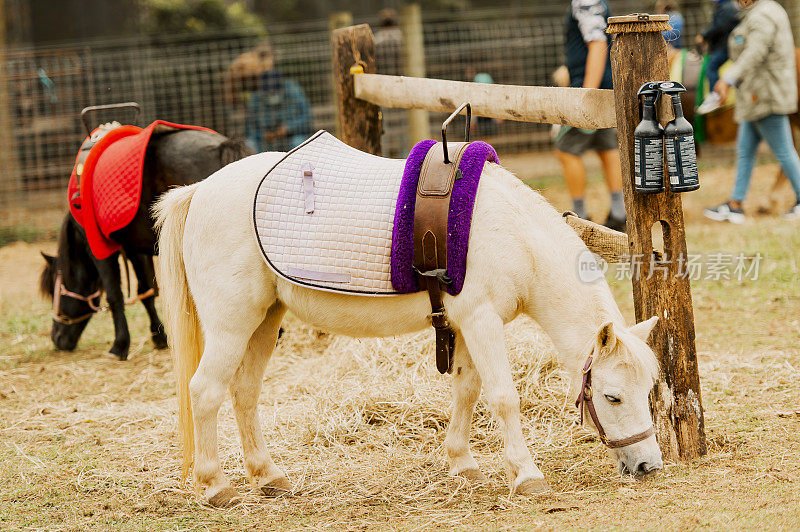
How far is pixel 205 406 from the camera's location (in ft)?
11.5

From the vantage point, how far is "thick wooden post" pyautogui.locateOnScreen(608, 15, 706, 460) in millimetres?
3445

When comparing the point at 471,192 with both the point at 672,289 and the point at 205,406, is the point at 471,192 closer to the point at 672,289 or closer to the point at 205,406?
the point at 672,289

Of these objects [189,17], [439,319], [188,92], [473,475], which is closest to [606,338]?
[439,319]

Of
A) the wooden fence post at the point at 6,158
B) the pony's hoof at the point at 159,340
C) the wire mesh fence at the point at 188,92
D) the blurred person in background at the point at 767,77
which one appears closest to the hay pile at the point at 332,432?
the pony's hoof at the point at 159,340

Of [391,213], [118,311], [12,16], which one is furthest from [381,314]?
[12,16]

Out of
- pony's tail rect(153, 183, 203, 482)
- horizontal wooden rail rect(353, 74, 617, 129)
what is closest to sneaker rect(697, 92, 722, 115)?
horizontal wooden rail rect(353, 74, 617, 129)

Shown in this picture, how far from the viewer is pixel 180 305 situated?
3.73m

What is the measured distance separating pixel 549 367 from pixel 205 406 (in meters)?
1.85

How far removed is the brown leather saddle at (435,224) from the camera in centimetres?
332

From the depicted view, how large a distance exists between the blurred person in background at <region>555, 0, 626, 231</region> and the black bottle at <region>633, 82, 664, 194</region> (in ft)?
11.0

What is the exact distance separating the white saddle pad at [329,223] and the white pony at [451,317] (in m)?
0.08

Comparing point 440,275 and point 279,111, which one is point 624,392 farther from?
point 279,111

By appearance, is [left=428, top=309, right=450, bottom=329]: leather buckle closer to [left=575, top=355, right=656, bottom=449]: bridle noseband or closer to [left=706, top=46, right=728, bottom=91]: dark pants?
[left=575, top=355, right=656, bottom=449]: bridle noseband

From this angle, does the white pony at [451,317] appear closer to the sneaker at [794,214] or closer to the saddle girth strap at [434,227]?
the saddle girth strap at [434,227]
